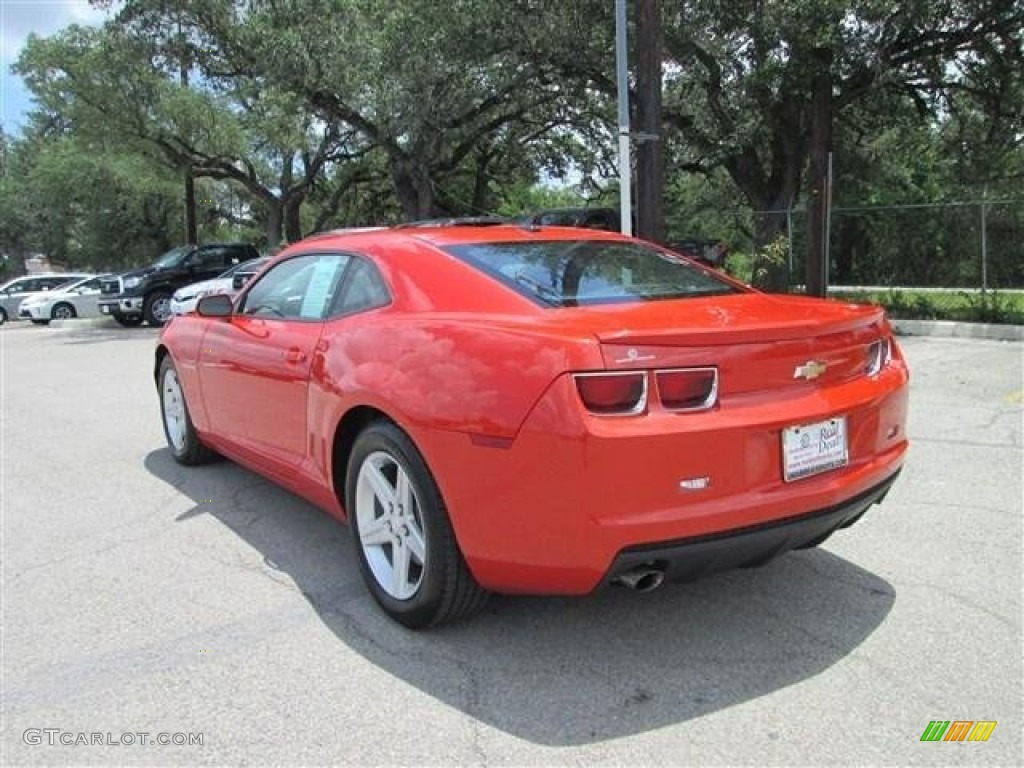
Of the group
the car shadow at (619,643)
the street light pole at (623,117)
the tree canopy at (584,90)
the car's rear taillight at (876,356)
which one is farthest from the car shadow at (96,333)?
the car's rear taillight at (876,356)

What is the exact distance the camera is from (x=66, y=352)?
1586 cm

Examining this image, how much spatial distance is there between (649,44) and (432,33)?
21.0 ft

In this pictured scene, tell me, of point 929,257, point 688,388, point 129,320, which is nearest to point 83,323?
point 129,320

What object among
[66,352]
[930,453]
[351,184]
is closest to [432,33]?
[66,352]

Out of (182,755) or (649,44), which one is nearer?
(182,755)

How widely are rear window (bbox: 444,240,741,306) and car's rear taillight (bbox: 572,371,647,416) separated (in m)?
0.57

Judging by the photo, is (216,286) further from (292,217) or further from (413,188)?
(292,217)

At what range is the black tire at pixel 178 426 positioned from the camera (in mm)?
5805

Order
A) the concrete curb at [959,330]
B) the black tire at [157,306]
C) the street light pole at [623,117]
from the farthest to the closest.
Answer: the black tire at [157,306] < the concrete curb at [959,330] < the street light pole at [623,117]

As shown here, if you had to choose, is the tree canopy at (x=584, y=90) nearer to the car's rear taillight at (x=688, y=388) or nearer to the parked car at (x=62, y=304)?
the parked car at (x=62, y=304)

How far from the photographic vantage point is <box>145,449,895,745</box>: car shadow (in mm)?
2875

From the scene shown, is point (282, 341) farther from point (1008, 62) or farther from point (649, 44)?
point (1008, 62)

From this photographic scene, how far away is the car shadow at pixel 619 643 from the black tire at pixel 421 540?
117mm

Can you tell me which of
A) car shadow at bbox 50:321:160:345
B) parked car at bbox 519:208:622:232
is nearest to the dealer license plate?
parked car at bbox 519:208:622:232
